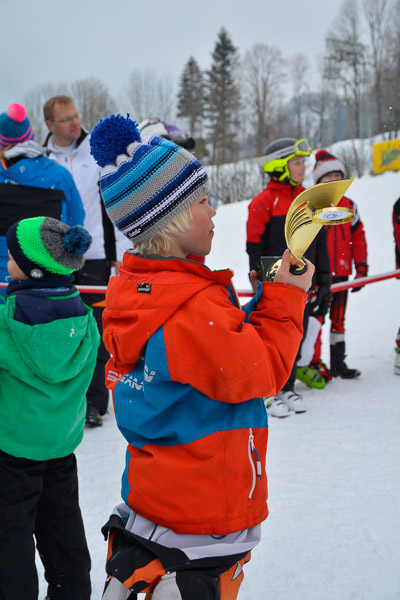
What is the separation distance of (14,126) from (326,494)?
3.03 meters

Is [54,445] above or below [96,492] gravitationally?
above

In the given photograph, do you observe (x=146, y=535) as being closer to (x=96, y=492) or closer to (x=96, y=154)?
(x=96, y=154)

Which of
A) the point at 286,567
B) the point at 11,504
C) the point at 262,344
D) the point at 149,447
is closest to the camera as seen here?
the point at 262,344

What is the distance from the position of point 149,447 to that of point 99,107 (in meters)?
25.4

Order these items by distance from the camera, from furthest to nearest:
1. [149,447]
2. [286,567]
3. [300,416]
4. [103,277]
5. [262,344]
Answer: [103,277]
[300,416]
[286,567]
[149,447]
[262,344]

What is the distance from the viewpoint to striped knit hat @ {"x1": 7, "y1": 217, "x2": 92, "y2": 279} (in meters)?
1.98

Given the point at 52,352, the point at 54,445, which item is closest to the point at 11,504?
the point at 54,445

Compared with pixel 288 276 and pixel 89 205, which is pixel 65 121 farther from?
pixel 288 276

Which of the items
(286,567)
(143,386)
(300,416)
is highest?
(143,386)

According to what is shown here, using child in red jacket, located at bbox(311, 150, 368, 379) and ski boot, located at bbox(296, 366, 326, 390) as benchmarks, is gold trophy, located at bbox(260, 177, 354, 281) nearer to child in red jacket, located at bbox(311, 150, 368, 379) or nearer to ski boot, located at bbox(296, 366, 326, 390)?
ski boot, located at bbox(296, 366, 326, 390)

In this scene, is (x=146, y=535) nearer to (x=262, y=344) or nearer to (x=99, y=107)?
(x=262, y=344)

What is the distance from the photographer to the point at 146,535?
50.0 inches

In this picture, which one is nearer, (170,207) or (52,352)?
(170,207)

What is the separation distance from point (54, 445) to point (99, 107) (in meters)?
24.8
